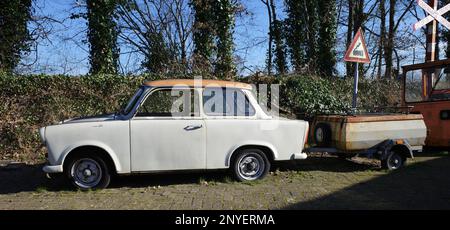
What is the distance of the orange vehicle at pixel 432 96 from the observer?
905 cm

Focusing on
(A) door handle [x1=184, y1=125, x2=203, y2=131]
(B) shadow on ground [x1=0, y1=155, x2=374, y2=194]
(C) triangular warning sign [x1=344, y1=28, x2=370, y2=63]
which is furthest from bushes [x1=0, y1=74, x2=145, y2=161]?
(C) triangular warning sign [x1=344, y1=28, x2=370, y2=63]

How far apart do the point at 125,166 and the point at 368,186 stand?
3924 mm

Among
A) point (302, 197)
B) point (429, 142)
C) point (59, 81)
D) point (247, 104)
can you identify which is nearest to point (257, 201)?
point (302, 197)

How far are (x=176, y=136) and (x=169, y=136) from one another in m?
0.11

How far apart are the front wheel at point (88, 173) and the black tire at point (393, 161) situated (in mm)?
5054

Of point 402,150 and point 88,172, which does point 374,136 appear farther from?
point 88,172

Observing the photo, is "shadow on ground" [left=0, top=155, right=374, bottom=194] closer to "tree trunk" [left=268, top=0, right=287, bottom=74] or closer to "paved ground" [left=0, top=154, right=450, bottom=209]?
"paved ground" [left=0, top=154, right=450, bottom=209]

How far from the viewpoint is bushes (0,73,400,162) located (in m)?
9.40

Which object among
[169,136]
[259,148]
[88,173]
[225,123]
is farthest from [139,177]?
[259,148]

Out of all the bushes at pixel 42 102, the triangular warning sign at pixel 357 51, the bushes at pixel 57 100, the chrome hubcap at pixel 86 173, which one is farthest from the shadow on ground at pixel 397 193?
the bushes at pixel 42 102

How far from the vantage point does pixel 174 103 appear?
6863 mm

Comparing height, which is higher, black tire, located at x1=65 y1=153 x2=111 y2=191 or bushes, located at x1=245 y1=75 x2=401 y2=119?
bushes, located at x1=245 y1=75 x2=401 y2=119

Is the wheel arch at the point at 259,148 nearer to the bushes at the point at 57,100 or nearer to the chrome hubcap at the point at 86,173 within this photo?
the chrome hubcap at the point at 86,173

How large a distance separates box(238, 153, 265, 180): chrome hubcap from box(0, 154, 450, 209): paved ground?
18 centimetres
